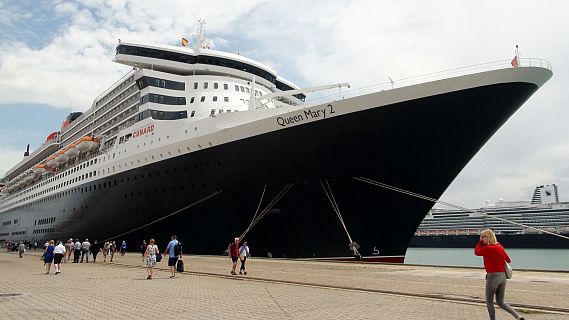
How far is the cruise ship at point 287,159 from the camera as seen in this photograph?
14.0 meters

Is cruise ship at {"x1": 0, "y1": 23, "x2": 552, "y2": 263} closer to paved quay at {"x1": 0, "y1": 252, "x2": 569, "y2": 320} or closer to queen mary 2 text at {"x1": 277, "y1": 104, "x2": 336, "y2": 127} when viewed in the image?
queen mary 2 text at {"x1": 277, "y1": 104, "x2": 336, "y2": 127}

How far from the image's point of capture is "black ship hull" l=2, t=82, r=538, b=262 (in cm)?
1400

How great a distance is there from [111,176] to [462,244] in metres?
71.6

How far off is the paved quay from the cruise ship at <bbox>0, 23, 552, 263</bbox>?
13.6 feet

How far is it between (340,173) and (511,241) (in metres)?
65.9

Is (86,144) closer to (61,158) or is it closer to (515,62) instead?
(61,158)

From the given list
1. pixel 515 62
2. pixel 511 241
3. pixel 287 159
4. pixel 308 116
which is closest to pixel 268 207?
pixel 287 159

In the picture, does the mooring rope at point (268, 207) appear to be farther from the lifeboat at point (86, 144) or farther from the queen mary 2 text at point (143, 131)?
the lifeboat at point (86, 144)

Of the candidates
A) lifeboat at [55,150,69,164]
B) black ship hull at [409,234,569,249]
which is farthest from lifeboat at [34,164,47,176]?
black ship hull at [409,234,569,249]

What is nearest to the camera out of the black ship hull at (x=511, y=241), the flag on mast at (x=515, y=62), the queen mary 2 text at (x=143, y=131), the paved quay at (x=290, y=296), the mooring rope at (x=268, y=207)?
the paved quay at (x=290, y=296)

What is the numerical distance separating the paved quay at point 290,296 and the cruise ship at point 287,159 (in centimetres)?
414

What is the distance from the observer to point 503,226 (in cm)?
7456

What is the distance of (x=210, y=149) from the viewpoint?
17875 mm

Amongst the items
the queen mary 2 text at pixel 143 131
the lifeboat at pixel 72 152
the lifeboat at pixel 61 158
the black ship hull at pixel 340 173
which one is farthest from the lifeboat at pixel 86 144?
the black ship hull at pixel 340 173
